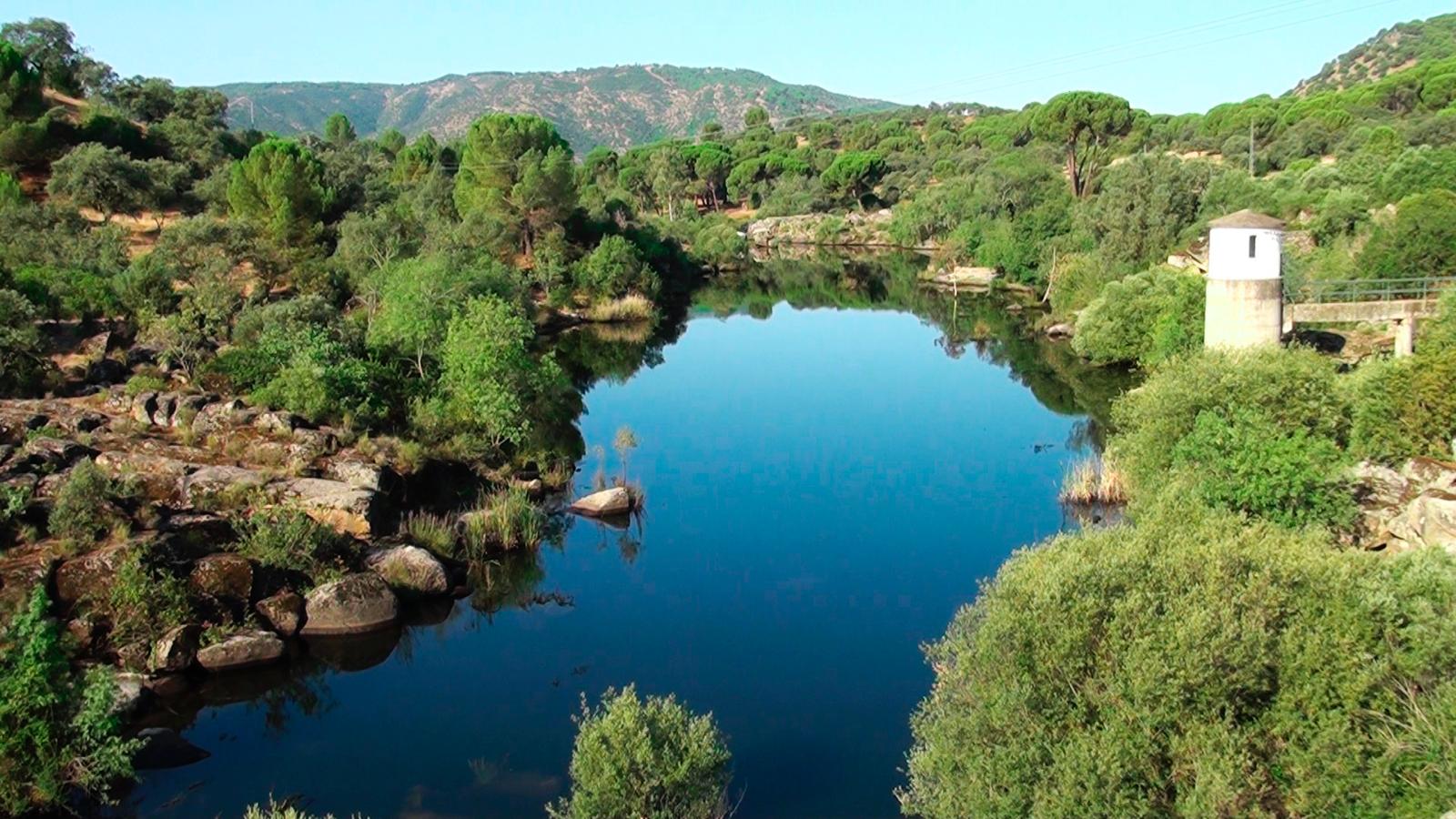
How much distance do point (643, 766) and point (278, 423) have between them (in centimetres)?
1917

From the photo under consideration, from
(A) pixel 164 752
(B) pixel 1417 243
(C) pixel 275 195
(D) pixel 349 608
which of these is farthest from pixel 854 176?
(A) pixel 164 752

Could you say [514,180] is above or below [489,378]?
above

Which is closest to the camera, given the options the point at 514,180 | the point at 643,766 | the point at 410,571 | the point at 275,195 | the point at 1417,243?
the point at 643,766

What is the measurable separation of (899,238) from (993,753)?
93.7 meters

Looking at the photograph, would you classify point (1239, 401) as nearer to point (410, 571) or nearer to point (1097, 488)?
point (1097, 488)

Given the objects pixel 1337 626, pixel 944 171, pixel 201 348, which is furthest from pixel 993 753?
pixel 944 171

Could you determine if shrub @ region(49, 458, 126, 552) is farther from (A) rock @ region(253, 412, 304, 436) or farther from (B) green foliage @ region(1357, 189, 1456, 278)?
(B) green foliage @ region(1357, 189, 1456, 278)

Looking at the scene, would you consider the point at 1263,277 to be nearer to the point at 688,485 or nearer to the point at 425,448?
the point at 688,485

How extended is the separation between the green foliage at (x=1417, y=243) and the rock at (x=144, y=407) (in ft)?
132

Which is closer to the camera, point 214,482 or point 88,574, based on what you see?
point 88,574

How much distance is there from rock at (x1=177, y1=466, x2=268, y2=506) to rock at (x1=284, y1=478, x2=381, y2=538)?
863mm

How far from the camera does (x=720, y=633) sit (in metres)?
22.9

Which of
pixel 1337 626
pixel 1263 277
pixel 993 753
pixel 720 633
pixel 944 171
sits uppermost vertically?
pixel 944 171

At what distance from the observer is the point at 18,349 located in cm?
3022
